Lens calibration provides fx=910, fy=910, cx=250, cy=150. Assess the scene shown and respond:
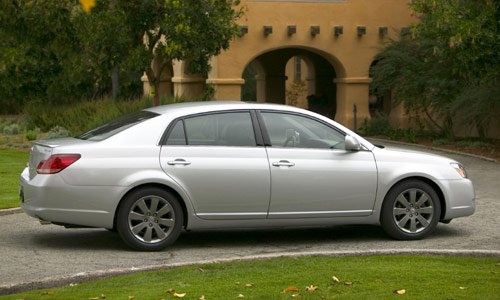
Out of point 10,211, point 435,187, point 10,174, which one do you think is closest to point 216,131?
point 435,187

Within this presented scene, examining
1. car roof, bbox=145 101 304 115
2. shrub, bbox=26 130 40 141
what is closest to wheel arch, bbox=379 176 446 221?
car roof, bbox=145 101 304 115

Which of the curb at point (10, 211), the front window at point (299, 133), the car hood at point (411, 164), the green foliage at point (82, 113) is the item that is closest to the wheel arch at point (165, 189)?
the front window at point (299, 133)

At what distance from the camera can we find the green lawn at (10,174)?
1298 cm

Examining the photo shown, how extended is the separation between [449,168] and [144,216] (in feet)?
11.4

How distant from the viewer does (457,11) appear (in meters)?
19.1

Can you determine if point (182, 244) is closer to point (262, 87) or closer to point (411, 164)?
point (411, 164)

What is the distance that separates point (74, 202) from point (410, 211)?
143 inches

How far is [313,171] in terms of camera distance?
956 centimetres

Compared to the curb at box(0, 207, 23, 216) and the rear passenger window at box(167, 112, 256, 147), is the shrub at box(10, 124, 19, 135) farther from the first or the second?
the rear passenger window at box(167, 112, 256, 147)

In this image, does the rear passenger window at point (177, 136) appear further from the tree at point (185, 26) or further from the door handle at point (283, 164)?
the tree at point (185, 26)

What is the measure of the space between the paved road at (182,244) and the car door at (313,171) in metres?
0.43

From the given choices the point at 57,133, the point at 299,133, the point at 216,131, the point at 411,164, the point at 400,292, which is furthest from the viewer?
the point at 57,133

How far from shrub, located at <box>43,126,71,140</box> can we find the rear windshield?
14031mm

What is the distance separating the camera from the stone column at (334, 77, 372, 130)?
2948 centimetres
